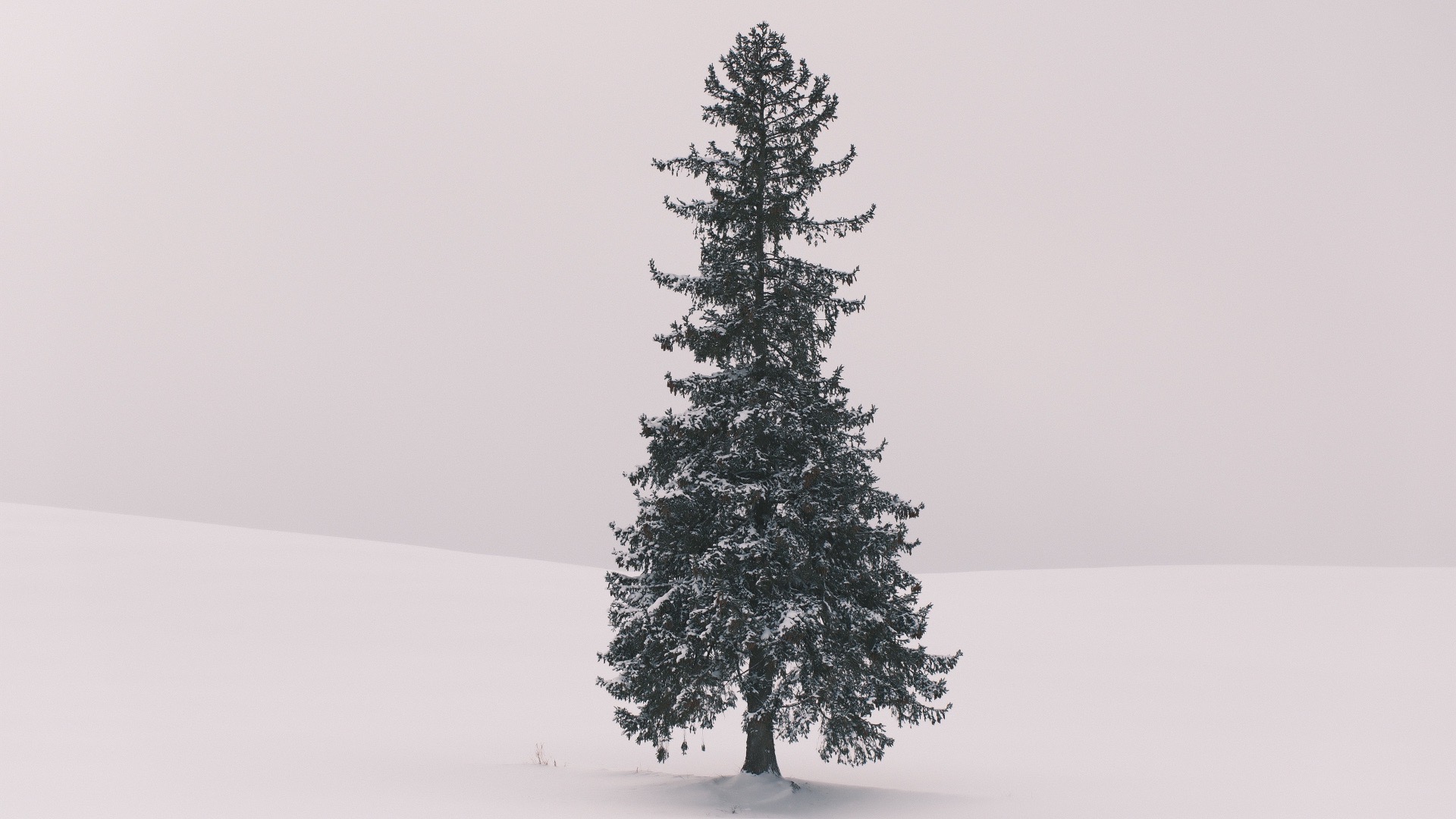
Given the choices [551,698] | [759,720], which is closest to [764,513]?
[759,720]

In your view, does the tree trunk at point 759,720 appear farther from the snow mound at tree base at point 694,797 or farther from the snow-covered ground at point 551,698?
the snow-covered ground at point 551,698

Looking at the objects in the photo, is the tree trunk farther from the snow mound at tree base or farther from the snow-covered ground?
the snow-covered ground

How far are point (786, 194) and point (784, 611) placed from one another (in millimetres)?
6346

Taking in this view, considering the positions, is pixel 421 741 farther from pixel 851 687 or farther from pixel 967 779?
pixel 967 779

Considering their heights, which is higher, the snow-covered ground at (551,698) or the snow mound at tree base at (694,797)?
the snow-covered ground at (551,698)

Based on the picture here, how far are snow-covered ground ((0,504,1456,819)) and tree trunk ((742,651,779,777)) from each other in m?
0.45

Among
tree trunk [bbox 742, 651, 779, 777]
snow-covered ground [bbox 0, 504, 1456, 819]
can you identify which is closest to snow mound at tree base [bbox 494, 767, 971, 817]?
snow-covered ground [bbox 0, 504, 1456, 819]

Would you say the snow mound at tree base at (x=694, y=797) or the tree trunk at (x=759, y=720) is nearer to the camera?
the snow mound at tree base at (x=694, y=797)

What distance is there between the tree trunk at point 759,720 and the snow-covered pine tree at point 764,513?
0.11 feet

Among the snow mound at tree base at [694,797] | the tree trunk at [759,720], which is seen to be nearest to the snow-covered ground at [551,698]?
the snow mound at tree base at [694,797]

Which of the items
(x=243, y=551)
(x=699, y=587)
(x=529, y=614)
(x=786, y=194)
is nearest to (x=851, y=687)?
(x=699, y=587)

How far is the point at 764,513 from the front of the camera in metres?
15.0

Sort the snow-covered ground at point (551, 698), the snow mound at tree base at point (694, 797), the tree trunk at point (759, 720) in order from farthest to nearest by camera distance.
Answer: the snow-covered ground at point (551, 698), the tree trunk at point (759, 720), the snow mound at tree base at point (694, 797)

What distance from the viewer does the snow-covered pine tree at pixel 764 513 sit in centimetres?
1413
